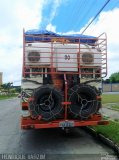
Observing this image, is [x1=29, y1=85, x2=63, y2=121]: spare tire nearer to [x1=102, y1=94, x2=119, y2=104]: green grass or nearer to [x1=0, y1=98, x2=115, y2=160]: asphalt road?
[x1=0, y1=98, x2=115, y2=160]: asphalt road

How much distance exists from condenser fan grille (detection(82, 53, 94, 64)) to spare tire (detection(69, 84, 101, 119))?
0.84m

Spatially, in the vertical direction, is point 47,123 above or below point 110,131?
above

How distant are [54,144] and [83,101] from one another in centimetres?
158

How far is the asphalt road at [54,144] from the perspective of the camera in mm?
10159

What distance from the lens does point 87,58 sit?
40.2 feet

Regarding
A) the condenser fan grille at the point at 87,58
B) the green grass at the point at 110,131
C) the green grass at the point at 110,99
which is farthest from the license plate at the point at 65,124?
the green grass at the point at 110,99

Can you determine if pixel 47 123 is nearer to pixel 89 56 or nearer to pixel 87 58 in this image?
pixel 87 58

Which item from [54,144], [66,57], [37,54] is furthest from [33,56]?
[54,144]

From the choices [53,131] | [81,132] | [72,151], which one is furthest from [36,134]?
[72,151]

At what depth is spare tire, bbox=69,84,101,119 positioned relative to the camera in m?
11.6

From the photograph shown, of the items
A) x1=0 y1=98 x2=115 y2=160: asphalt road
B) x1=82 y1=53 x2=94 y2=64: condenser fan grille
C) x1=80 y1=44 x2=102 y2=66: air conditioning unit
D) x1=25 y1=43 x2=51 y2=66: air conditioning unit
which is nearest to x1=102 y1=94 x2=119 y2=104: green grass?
x1=0 y1=98 x2=115 y2=160: asphalt road

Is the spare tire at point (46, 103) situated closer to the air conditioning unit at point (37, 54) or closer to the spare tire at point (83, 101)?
the spare tire at point (83, 101)

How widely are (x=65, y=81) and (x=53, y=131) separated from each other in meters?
3.24

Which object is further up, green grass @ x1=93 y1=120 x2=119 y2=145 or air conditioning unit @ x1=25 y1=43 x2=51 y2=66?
A: air conditioning unit @ x1=25 y1=43 x2=51 y2=66
